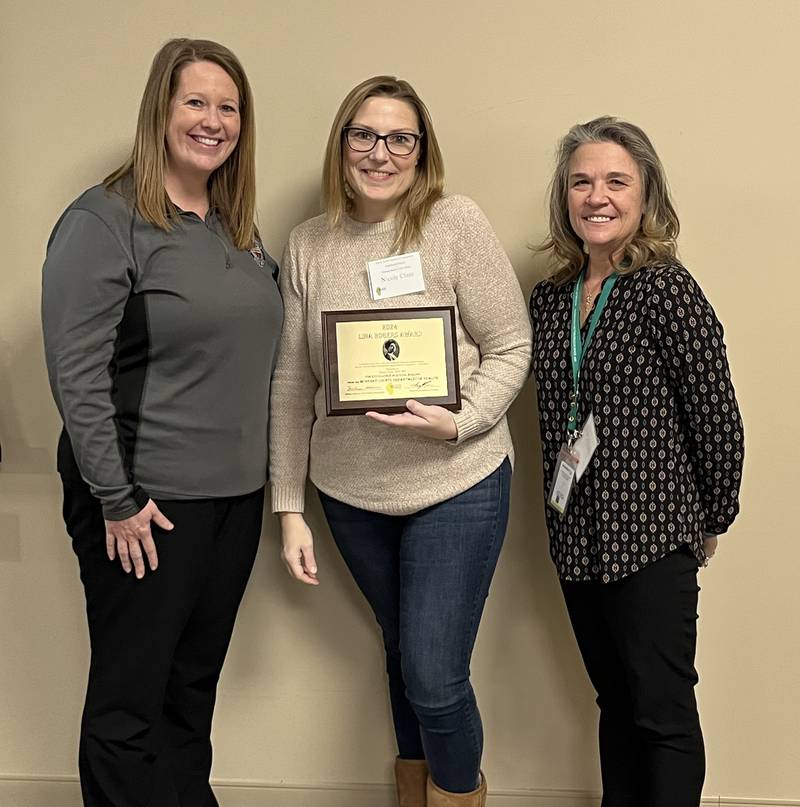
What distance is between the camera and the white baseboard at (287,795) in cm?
233

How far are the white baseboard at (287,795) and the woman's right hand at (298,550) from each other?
2.38ft

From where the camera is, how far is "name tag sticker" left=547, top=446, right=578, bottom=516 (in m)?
1.74

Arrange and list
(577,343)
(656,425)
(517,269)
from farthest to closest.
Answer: (517,269) < (577,343) < (656,425)

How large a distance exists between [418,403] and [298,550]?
1.62 ft

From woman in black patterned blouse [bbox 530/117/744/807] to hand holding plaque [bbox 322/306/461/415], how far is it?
23cm

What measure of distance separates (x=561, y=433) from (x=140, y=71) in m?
1.32

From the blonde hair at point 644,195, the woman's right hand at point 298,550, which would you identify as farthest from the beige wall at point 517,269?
the blonde hair at point 644,195

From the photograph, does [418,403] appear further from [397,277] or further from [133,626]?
[133,626]

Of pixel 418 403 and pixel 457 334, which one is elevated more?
pixel 457 334

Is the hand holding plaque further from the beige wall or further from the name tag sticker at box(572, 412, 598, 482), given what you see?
the beige wall

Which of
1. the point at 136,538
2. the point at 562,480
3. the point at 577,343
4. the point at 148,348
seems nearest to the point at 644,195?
the point at 577,343

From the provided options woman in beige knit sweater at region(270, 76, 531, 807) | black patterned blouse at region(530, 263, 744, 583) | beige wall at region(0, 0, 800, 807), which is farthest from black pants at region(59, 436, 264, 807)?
black patterned blouse at region(530, 263, 744, 583)

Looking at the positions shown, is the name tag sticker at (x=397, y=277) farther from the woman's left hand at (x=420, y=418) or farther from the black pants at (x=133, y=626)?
the black pants at (x=133, y=626)

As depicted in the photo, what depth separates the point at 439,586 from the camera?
187 centimetres
